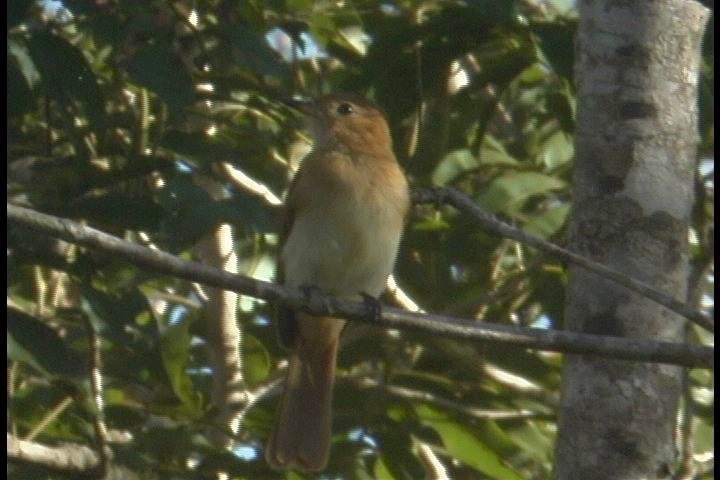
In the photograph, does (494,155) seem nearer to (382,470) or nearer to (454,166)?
(454,166)

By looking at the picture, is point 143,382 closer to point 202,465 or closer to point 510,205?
point 202,465

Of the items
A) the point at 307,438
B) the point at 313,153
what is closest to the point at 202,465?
the point at 307,438

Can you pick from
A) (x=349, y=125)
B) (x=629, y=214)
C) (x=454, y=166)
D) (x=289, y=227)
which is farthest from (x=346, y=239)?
(x=629, y=214)

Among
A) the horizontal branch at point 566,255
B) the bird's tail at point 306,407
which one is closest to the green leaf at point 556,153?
the bird's tail at point 306,407

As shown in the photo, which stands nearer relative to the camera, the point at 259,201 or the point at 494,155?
the point at 259,201

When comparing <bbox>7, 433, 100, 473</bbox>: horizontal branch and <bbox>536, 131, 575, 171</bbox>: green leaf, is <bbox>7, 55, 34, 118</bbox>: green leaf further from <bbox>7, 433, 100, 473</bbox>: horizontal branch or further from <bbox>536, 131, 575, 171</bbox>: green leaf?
<bbox>536, 131, 575, 171</bbox>: green leaf

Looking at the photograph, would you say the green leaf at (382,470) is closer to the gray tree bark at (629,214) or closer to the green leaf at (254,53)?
the gray tree bark at (629,214)
